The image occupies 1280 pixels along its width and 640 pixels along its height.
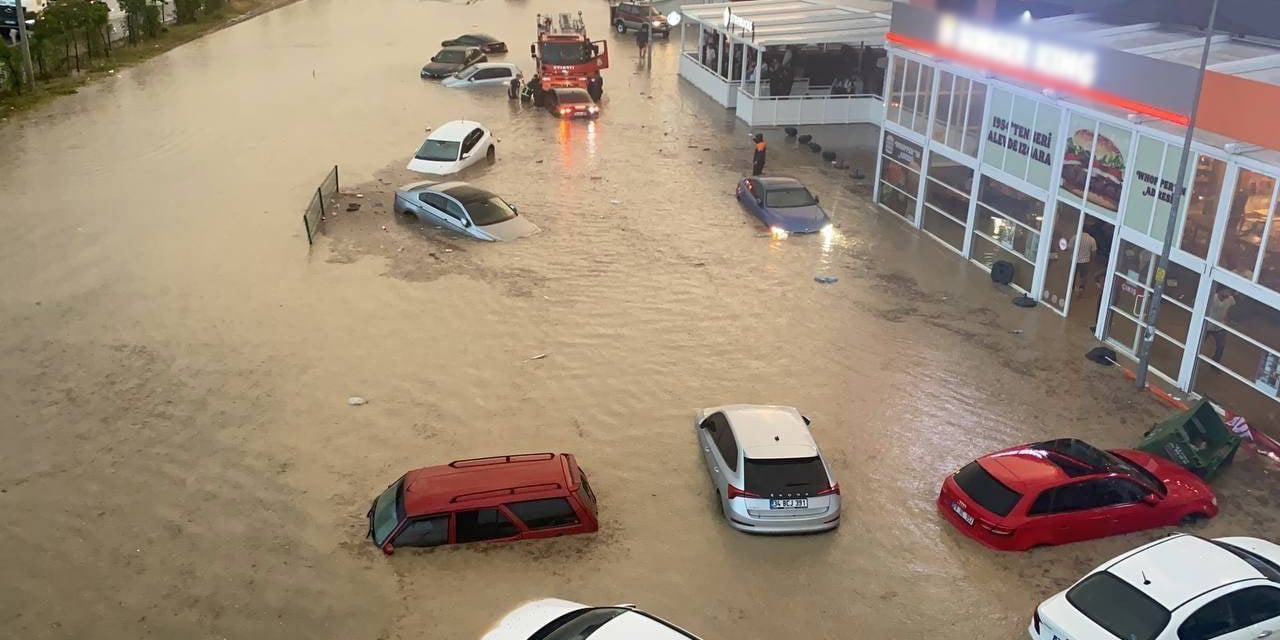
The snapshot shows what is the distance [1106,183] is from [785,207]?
800 cm

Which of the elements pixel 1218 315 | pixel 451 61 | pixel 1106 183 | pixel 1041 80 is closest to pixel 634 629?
pixel 1218 315

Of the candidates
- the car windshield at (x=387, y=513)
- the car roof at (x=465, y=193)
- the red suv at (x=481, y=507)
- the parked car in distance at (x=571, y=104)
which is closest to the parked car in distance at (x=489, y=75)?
the parked car in distance at (x=571, y=104)

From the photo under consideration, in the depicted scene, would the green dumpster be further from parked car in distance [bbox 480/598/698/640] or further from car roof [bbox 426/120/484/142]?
car roof [bbox 426/120/484/142]

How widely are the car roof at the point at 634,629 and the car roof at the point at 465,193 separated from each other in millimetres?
15667

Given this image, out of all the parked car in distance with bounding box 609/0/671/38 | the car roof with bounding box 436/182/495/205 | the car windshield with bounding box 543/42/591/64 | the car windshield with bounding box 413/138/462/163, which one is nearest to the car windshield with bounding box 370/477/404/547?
the car roof with bounding box 436/182/495/205

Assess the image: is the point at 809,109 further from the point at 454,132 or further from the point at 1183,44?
the point at 1183,44

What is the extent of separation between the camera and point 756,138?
92.3ft

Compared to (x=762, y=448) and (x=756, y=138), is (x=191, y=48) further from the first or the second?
(x=762, y=448)

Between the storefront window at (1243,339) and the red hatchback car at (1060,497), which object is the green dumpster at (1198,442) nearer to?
the red hatchback car at (1060,497)

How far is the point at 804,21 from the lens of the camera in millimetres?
38750

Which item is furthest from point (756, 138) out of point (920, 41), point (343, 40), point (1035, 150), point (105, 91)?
point (343, 40)

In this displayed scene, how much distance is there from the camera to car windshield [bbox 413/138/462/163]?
28.3 metres

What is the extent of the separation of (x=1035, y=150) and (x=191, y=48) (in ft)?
132

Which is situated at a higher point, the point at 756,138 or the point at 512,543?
the point at 756,138
